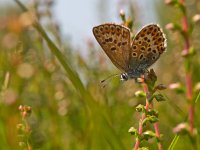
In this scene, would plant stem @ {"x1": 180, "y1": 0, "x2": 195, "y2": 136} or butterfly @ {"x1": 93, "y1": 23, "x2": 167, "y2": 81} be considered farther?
butterfly @ {"x1": 93, "y1": 23, "x2": 167, "y2": 81}

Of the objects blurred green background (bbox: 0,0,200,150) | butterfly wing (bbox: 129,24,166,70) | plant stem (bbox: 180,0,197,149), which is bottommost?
plant stem (bbox: 180,0,197,149)

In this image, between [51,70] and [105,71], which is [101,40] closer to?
[51,70]

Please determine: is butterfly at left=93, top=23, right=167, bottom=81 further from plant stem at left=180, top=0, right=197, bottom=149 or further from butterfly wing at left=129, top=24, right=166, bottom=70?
plant stem at left=180, top=0, right=197, bottom=149

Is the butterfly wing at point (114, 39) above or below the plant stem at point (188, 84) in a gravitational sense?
above

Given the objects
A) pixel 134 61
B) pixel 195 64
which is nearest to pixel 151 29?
pixel 134 61

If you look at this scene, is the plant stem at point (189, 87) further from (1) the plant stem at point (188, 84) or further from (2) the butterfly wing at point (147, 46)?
(2) the butterfly wing at point (147, 46)

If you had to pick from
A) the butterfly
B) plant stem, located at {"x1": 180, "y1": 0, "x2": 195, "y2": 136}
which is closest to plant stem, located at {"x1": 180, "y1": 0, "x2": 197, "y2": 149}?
plant stem, located at {"x1": 180, "y1": 0, "x2": 195, "y2": 136}

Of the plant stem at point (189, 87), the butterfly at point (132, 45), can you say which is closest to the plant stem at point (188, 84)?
the plant stem at point (189, 87)
